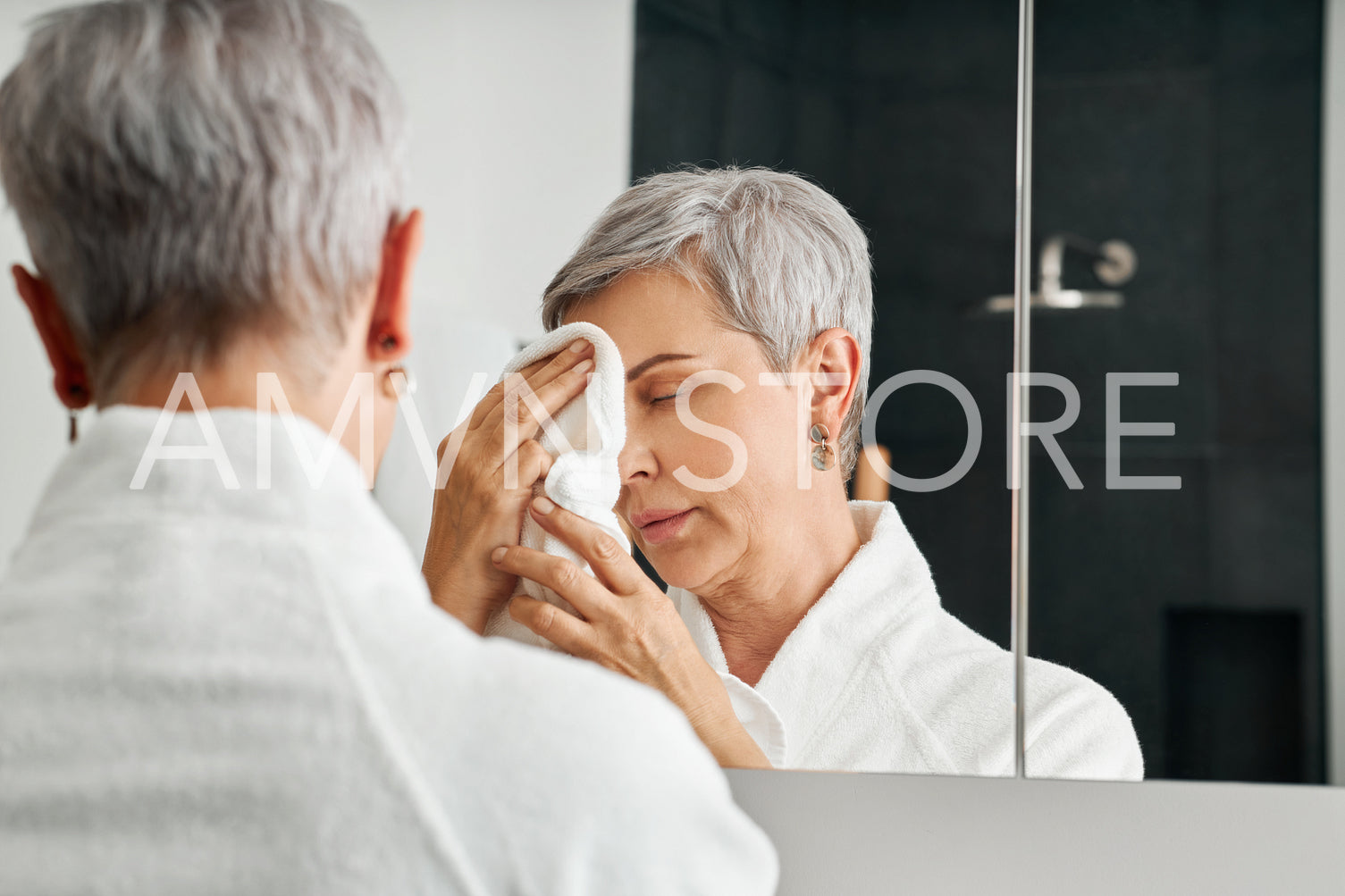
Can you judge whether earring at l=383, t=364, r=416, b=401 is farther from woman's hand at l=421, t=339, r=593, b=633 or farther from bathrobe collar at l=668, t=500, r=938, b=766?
bathrobe collar at l=668, t=500, r=938, b=766

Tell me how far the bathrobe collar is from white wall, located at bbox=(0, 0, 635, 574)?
0.28 meters

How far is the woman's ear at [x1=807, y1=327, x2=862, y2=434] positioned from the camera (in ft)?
2.65

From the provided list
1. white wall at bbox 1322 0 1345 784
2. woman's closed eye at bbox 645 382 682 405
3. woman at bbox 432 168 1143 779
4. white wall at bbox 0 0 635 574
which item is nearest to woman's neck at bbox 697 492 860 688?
woman at bbox 432 168 1143 779

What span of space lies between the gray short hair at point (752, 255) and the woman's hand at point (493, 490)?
0.16 feet

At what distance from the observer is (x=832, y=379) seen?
0.81 meters

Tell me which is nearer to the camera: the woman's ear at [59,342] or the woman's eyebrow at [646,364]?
the woman's ear at [59,342]

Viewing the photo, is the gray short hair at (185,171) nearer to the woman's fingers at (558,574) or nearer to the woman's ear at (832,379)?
the woman's fingers at (558,574)

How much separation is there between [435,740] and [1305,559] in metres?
0.68

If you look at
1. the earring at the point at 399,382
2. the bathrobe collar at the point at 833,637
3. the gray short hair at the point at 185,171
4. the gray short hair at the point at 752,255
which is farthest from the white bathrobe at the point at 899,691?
the gray short hair at the point at 185,171

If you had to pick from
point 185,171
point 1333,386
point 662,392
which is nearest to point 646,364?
point 662,392

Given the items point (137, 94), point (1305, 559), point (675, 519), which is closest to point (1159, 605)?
point (1305, 559)

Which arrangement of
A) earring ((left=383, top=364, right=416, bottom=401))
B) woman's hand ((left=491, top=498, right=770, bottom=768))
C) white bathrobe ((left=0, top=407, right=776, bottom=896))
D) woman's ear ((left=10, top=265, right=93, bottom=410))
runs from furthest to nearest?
woman's hand ((left=491, top=498, right=770, bottom=768)) → earring ((left=383, top=364, right=416, bottom=401)) → woman's ear ((left=10, top=265, right=93, bottom=410)) → white bathrobe ((left=0, top=407, right=776, bottom=896))

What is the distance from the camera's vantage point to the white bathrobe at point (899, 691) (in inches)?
32.1

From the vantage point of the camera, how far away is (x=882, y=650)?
817 millimetres
